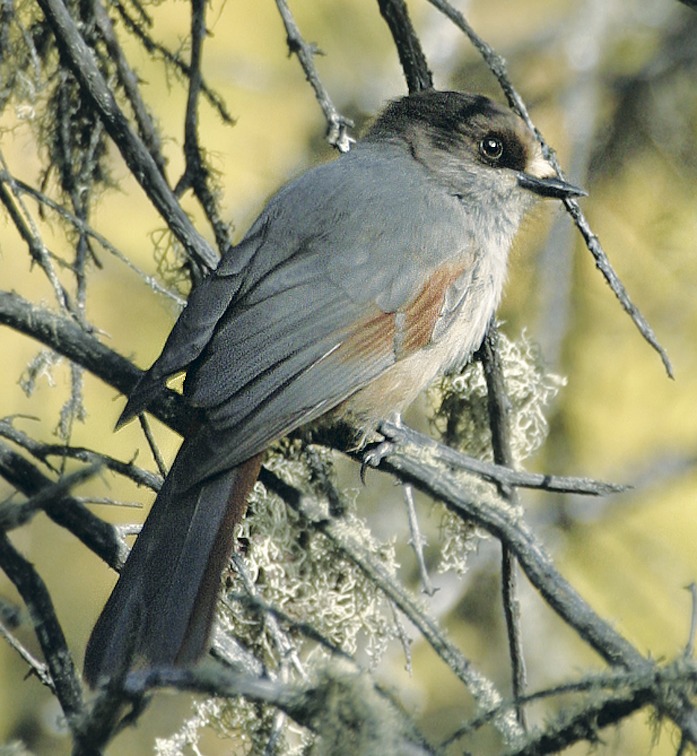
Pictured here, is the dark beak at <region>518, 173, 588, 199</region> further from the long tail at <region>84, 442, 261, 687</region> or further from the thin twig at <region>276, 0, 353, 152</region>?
the long tail at <region>84, 442, 261, 687</region>

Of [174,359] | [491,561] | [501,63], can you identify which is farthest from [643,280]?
[174,359]

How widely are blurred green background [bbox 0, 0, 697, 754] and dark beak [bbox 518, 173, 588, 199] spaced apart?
0.62 ft

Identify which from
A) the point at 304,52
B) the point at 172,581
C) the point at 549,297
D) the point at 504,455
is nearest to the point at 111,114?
the point at 304,52

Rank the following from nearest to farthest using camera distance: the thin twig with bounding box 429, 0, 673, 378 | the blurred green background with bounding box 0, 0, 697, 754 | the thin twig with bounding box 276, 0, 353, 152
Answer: the thin twig with bounding box 429, 0, 673, 378 → the thin twig with bounding box 276, 0, 353, 152 → the blurred green background with bounding box 0, 0, 697, 754

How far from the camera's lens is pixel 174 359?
3010 mm

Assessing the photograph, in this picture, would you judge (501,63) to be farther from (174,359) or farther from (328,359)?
(174,359)

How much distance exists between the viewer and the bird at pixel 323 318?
2654mm

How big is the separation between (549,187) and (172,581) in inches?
75.9

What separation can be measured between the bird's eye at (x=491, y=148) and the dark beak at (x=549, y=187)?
0.38 feet

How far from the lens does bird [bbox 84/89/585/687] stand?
265cm

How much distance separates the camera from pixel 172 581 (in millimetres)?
2639

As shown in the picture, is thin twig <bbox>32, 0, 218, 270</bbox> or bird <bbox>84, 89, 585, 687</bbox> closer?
bird <bbox>84, 89, 585, 687</bbox>

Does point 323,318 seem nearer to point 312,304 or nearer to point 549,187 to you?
point 312,304

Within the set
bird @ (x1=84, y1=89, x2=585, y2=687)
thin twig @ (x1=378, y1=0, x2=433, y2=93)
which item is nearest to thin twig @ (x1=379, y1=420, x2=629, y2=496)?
bird @ (x1=84, y1=89, x2=585, y2=687)
